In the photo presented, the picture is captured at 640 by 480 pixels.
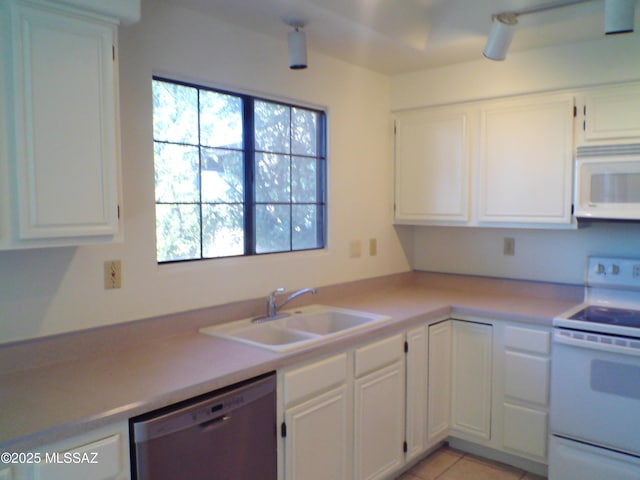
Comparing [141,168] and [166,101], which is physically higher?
[166,101]

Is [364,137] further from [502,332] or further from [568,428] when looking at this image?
[568,428]

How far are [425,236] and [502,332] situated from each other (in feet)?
3.72

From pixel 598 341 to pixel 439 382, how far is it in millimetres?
918

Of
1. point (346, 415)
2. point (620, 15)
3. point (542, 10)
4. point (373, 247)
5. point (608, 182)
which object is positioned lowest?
point (346, 415)

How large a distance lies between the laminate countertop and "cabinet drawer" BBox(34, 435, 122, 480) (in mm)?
58

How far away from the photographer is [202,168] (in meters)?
2.47

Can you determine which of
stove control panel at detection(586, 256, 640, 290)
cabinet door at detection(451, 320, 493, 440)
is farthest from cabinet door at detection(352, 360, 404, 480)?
stove control panel at detection(586, 256, 640, 290)

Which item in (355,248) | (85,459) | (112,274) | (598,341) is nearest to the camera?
(85,459)

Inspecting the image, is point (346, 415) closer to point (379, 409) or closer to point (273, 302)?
point (379, 409)

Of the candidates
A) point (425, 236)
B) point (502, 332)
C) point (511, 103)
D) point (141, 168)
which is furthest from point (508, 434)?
point (141, 168)

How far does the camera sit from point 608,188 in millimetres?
2666

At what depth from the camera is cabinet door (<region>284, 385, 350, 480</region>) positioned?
203cm

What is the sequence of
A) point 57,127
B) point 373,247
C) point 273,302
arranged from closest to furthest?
point 57,127 < point 273,302 < point 373,247

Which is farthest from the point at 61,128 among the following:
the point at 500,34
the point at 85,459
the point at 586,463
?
the point at 586,463
